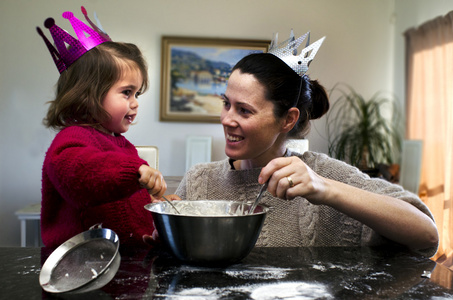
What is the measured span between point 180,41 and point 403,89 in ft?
6.50

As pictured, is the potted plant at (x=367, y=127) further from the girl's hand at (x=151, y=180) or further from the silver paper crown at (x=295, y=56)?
the girl's hand at (x=151, y=180)

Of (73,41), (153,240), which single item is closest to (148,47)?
(73,41)

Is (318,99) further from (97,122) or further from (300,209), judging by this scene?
(97,122)

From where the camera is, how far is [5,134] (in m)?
2.07

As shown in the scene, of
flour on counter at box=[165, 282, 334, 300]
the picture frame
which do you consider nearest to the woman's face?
flour on counter at box=[165, 282, 334, 300]

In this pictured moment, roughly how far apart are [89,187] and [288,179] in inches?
13.5

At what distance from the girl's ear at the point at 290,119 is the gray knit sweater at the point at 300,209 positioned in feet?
0.29

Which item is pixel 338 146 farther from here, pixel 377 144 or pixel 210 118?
pixel 377 144

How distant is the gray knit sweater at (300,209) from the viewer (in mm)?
1096

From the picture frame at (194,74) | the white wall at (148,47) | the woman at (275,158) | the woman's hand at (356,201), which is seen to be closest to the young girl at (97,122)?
the woman at (275,158)

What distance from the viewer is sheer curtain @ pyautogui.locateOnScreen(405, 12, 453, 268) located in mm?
2799

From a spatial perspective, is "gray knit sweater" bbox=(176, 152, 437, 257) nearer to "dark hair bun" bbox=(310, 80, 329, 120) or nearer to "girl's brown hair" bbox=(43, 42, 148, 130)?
"dark hair bun" bbox=(310, 80, 329, 120)

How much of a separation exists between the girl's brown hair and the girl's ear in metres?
0.43

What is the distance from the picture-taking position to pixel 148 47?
192 cm
